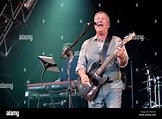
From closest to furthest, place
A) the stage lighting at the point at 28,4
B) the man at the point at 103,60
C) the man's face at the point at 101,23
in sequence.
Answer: the man at the point at 103,60, the man's face at the point at 101,23, the stage lighting at the point at 28,4

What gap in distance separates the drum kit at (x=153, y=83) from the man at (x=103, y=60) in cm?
100

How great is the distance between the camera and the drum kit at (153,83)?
3.35 metres

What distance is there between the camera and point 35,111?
145 cm

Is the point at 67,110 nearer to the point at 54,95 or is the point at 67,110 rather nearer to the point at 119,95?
the point at 119,95

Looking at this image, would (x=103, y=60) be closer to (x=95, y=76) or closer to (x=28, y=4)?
(x=95, y=76)

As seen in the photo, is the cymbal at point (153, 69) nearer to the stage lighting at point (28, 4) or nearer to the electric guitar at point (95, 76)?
the electric guitar at point (95, 76)

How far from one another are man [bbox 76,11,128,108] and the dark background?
697 mm

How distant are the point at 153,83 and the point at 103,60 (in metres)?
1.40

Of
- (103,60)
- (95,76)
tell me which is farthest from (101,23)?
(95,76)

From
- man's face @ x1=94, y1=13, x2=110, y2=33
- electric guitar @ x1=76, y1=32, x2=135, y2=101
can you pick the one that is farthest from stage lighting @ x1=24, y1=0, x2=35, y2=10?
electric guitar @ x1=76, y1=32, x2=135, y2=101

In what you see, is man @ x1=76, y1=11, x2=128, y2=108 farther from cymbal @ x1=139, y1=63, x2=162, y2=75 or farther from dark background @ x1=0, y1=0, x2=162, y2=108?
cymbal @ x1=139, y1=63, x2=162, y2=75

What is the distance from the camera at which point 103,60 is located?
2459 millimetres

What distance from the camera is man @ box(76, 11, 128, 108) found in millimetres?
2338

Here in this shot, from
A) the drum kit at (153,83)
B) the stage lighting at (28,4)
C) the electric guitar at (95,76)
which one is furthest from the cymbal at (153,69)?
the stage lighting at (28,4)
